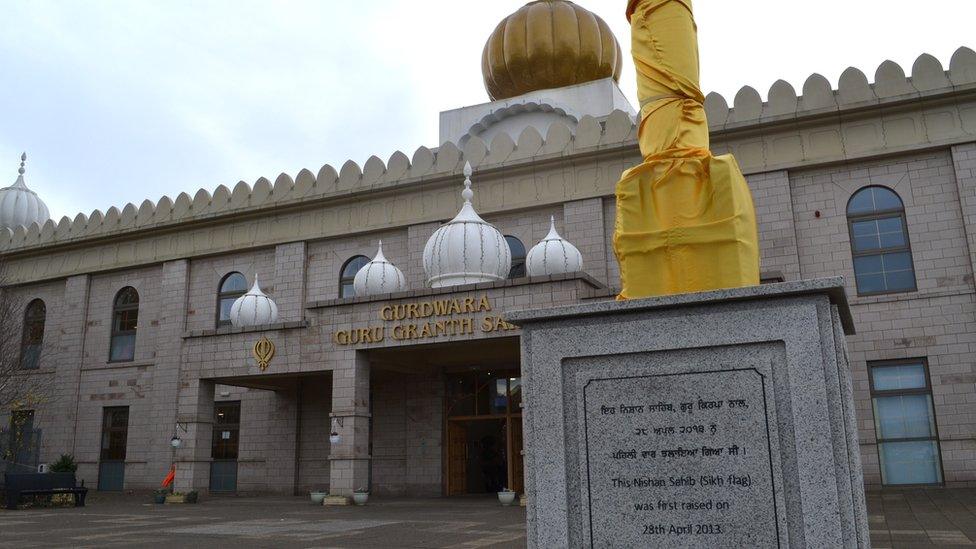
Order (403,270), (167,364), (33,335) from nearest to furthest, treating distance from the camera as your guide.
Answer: (403,270)
(167,364)
(33,335)

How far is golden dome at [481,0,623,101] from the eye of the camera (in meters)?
25.1

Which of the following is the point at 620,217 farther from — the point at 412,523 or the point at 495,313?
the point at 495,313

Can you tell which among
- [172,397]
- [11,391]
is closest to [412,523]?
[172,397]

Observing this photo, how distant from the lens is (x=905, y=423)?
17156mm

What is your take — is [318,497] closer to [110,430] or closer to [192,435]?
[192,435]

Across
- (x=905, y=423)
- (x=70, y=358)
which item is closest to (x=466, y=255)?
(x=905, y=423)

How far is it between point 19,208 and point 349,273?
19814mm

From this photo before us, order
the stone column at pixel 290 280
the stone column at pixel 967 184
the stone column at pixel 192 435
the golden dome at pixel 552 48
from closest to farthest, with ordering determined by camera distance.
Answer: the stone column at pixel 967 184
the stone column at pixel 192 435
the stone column at pixel 290 280
the golden dome at pixel 552 48

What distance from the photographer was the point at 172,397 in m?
24.5

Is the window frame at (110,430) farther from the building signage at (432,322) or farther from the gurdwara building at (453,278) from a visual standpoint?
the building signage at (432,322)

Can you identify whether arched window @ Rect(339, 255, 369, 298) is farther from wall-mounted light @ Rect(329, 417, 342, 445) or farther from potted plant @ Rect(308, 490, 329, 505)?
potted plant @ Rect(308, 490, 329, 505)

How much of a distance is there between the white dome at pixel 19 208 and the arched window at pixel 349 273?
18.3m

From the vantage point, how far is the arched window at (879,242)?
1800 cm

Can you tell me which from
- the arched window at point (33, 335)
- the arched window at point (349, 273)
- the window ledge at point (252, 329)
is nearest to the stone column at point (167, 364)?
the window ledge at point (252, 329)
